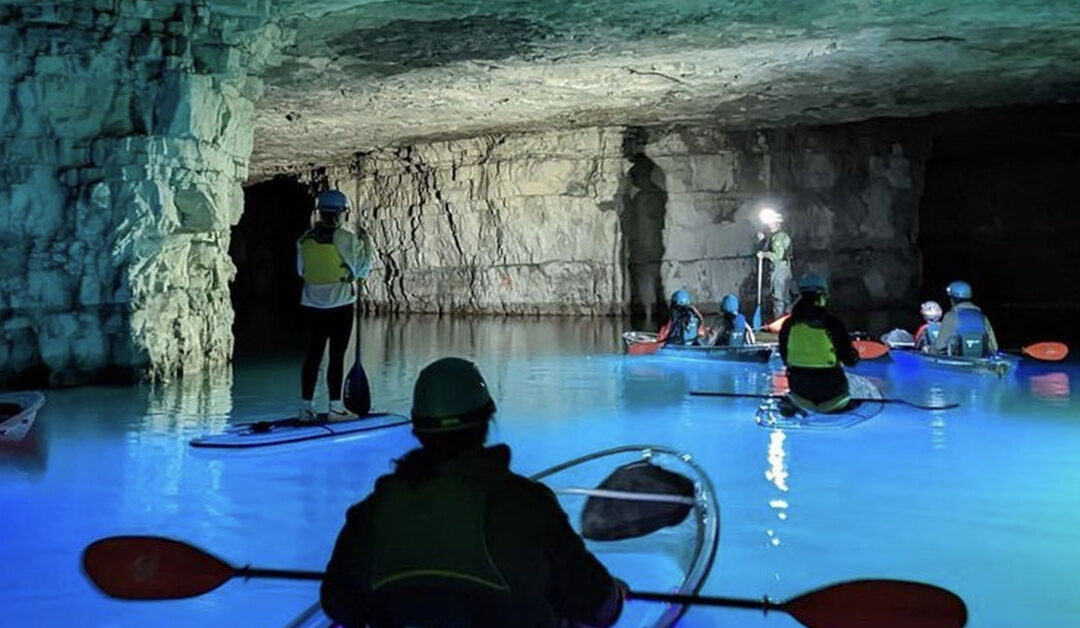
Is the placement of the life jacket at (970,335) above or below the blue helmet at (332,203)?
below

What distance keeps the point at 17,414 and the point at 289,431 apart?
1.90m

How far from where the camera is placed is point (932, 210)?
97.5 ft

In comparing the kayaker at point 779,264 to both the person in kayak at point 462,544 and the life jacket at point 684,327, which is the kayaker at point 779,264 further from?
the person in kayak at point 462,544

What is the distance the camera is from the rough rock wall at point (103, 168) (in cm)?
988

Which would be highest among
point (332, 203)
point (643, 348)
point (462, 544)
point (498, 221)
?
point (498, 221)

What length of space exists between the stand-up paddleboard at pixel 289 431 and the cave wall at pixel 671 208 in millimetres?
15379

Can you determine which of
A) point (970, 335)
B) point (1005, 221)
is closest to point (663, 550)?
point (970, 335)

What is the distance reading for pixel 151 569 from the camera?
3.25 m

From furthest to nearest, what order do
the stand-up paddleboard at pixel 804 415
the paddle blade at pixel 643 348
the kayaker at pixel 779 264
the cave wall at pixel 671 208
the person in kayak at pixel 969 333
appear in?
the cave wall at pixel 671 208 < the kayaker at pixel 779 264 < the paddle blade at pixel 643 348 < the person in kayak at pixel 969 333 < the stand-up paddleboard at pixel 804 415

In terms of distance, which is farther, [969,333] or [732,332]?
[732,332]

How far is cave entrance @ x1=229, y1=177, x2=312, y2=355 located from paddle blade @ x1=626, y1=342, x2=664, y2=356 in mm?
17918

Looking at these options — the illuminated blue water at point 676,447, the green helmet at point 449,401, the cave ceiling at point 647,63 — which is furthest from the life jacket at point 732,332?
the green helmet at point 449,401

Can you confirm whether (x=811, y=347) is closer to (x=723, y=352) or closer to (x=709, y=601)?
(x=709, y=601)

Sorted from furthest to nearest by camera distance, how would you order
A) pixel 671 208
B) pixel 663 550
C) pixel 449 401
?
pixel 671 208, pixel 663 550, pixel 449 401
